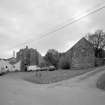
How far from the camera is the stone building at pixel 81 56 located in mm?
32344

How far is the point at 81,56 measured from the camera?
33.0 m

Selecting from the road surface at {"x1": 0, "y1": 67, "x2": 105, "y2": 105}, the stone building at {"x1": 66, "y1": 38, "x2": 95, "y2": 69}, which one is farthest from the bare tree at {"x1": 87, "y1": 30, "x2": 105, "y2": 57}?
the road surface at {"x1": 0, "y1": 67, "x2": 105, "y2": 105}

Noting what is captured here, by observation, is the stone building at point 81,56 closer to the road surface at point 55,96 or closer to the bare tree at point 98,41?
the bare tree at point 98,41

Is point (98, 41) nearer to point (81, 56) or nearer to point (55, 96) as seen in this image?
point (81, 56)

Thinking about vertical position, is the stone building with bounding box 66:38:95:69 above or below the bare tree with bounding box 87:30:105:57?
below

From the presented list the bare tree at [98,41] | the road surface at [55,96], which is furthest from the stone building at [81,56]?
the road surface at [55,96]

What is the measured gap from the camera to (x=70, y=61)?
3369 centimetres

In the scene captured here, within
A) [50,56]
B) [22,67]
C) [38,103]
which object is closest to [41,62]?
[50,56]

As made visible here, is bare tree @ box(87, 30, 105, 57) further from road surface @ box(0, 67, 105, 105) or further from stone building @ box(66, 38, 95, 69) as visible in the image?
road surface @ box(0, 67, 105, 105)

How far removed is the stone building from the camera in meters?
32.3

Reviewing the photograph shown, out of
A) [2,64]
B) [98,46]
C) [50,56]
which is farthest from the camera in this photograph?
[50,56]

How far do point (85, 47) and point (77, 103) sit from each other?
2897 centimetres

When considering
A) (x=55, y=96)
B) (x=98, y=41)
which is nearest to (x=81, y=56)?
(x=98, y=41)

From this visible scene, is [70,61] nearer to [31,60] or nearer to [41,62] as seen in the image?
[41,62]
